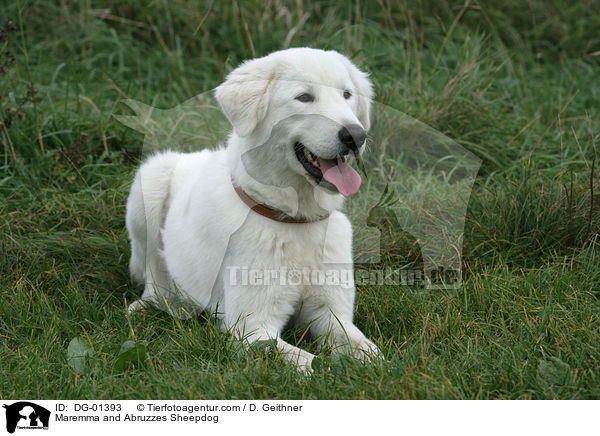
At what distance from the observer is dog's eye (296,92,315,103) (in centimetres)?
290

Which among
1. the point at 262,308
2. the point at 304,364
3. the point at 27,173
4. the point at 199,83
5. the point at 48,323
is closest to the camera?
the point at 304,364

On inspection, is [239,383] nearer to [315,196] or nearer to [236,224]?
[236,224]

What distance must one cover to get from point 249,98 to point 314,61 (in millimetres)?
353

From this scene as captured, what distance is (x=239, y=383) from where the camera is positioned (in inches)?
101

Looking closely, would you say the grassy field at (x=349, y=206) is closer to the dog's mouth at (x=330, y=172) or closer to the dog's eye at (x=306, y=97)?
the dog's mouth at (x=330, y=172)

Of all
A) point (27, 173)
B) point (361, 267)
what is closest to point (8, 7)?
point (27, 173)

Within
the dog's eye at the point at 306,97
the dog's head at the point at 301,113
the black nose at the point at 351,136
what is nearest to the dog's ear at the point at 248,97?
the dog's head at the point at 301,113

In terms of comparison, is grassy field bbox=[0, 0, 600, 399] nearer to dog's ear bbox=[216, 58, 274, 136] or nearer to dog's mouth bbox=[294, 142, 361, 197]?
dog's mouth bbox=[294, 142, 361, 197]

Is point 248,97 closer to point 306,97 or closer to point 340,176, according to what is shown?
point 306,97

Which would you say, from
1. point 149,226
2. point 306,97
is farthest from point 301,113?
point 149,226

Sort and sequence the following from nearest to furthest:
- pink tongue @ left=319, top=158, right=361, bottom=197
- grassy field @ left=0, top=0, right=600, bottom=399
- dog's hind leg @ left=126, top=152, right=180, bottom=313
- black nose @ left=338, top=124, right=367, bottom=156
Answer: grassy field @ left=0, top=0, right=600, bottom=399 → black nose @ left=338, top=124, right=367, bottom=156 → pink tongue @ left=319, top=158, right=361, bottom=197 → dog's hind leg @ left=126, top=152, right=180, bottom=313

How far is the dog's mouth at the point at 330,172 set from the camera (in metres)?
2.89
